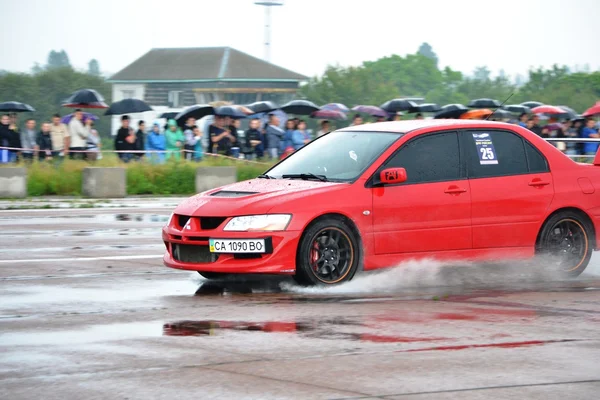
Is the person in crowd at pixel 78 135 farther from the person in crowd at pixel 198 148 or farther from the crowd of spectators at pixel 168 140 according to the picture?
the person in crowd at pixel 198 148

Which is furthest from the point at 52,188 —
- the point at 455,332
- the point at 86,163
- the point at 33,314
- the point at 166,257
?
the point at 455,332

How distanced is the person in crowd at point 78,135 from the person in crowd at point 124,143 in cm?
93

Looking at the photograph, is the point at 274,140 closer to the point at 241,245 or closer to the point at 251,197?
the point at 251,197

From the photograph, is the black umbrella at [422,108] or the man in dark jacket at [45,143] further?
the black umbrella at [422,108]

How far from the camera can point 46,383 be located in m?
6.11

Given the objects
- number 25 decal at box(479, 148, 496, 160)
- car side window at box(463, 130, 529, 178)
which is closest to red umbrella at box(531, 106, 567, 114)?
car side window at box(463, 130, 529, 178)

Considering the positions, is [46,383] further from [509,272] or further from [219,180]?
[219,180]

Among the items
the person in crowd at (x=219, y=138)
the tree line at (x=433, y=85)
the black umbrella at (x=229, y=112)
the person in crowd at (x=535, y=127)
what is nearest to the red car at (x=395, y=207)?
the person in crowd at (x=219, y=138)

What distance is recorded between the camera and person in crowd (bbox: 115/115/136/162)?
2619 centimetres

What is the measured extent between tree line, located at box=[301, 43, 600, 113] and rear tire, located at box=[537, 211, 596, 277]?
257ft

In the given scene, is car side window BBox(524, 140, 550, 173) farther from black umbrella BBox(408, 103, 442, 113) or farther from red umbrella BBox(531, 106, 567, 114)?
red umbrella BBox(531, 106, 567, 114)

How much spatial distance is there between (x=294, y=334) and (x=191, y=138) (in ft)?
66.3

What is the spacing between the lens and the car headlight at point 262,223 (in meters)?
9.84

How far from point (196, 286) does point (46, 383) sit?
14.3ft
